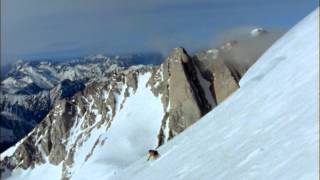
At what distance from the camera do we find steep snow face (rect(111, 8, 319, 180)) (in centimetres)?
1723

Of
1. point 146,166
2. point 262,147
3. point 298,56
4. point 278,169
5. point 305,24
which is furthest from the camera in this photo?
point 146,166

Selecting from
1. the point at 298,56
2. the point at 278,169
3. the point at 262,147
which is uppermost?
the point at 298,56

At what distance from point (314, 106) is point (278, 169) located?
259cm

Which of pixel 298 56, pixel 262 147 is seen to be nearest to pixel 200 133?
pixel 298 56

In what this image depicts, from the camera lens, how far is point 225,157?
21.2m

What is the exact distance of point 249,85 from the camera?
90.4 feet

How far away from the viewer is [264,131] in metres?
Answer: 20.5

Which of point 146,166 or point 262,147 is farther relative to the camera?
point 146,166

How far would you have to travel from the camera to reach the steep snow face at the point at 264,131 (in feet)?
56.5

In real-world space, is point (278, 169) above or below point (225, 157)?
below

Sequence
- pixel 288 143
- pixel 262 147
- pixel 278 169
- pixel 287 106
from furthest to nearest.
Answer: pixel 287 106 < pixel 262 147 < pixel 288 143 < pixel 278 169

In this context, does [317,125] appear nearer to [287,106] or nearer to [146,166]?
[287,106]

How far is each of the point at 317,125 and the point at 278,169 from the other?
5.00ft

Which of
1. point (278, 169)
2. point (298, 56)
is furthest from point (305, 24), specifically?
point (278, 169)
